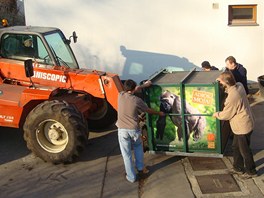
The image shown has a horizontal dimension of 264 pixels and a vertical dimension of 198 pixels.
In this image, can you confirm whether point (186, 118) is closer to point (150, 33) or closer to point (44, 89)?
point (44, 89)

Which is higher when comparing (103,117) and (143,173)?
(103,117)

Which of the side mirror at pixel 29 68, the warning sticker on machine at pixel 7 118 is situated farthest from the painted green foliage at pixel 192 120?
the warning sticker on machine at pixel 7 118

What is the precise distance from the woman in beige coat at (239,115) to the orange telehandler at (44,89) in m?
2.37

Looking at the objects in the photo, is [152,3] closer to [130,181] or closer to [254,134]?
[254,134]

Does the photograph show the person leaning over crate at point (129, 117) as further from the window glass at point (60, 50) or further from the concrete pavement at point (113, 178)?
the window glass at point (60, 50)

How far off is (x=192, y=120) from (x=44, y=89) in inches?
115

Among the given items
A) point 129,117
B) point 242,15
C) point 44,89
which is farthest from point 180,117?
point 242,15

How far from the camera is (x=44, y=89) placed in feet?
26.5

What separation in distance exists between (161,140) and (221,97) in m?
1.27

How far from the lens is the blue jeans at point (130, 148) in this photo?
21.6 ft

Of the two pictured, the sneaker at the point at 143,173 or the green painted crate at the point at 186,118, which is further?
the sneaker at the point at 143,173

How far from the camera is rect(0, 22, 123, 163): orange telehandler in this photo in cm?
752

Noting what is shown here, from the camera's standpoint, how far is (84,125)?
293 inches

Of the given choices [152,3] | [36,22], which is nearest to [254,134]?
[152,3]
